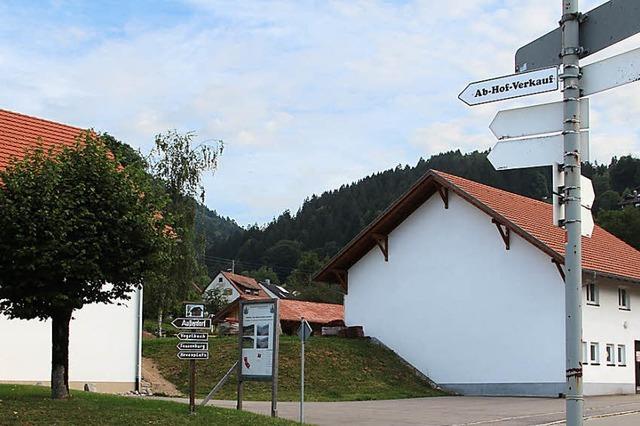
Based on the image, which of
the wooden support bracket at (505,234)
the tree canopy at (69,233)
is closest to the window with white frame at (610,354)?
the wooden support bracket at (505,234)

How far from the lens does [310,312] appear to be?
2341 inches

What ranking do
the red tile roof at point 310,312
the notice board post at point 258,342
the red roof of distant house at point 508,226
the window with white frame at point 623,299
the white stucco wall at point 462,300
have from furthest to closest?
the red tile roof at point 310,312 < the window with white frame at point 623,299 < the red roof of distant house at point 508,226 < the white stucco wall at point 462,300 < the notice board post at point 258,342

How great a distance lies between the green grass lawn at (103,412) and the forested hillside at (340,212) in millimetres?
74027

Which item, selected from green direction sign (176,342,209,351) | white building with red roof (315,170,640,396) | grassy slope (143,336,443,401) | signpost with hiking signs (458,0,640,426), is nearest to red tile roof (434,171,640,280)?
white building with red roof (315,170,640,396)

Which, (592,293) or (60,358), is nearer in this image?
(60,358)

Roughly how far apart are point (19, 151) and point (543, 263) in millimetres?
20318

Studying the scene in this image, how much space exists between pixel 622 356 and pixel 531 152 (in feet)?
112

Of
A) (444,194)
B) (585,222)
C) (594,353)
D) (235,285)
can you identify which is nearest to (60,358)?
(585,222)

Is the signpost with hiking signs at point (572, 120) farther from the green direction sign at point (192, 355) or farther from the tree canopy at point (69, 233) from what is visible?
the green direction sign at point (192, 355)

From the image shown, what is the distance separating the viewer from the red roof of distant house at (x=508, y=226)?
116 feet

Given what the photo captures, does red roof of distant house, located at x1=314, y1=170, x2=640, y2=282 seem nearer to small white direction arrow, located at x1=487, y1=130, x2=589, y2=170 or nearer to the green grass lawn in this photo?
the green grass lawn

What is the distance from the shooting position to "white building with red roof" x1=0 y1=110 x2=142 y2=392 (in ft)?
79.0

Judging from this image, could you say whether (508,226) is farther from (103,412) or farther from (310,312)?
(310,312)

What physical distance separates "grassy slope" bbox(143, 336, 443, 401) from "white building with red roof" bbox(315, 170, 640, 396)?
1887mm
